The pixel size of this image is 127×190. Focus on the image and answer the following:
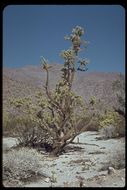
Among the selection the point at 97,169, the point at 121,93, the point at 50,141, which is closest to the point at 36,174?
the point at 97,169

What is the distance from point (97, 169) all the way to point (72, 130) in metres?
3.31

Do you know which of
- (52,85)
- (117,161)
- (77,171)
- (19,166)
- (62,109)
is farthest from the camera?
(52,85)

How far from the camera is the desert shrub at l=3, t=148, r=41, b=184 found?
6.69 m

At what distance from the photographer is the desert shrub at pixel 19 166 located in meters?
6.69

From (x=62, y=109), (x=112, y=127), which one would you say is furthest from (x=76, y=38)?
(x=112, y=127)

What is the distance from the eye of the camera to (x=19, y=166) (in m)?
7.00

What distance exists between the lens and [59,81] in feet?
39.9

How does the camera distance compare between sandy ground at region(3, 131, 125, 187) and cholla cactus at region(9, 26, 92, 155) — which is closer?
sandy ground at region(3, 131, 125, 187)

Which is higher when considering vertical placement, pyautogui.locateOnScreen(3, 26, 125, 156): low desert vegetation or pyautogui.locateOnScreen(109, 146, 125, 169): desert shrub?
pyautogui.locateOnScreen(3, 26, 125, 156): low desert vegetation

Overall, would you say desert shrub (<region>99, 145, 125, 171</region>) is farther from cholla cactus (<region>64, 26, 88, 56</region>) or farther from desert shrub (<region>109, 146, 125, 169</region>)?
cholla cactus (<region>64, 26, 88, 56</region>)

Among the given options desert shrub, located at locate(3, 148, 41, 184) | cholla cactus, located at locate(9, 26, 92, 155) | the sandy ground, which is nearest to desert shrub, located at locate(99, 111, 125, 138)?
the sandy ground

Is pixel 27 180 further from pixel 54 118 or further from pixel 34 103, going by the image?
pixel 34 103

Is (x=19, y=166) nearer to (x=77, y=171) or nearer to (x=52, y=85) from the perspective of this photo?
(x=77, y=171)

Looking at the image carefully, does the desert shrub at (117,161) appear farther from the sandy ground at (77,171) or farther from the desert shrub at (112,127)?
the desert shrub at (112,127)
